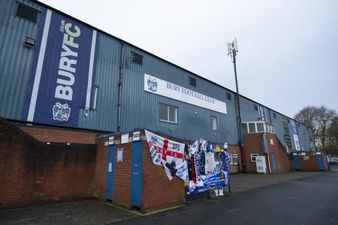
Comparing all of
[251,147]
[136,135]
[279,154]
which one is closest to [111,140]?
[136,135]

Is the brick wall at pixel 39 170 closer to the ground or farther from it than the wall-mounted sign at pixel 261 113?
closer to the ground

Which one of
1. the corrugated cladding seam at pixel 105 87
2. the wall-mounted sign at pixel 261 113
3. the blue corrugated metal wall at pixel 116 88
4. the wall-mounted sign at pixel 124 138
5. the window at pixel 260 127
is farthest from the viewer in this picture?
the wall-mounted sign at pixel 261 113

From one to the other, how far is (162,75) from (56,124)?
8.43 m

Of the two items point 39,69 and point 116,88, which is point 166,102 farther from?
point 39,69

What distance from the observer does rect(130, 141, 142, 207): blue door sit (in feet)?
22.4

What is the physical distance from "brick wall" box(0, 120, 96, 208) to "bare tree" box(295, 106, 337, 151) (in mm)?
53221

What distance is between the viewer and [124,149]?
787 centimetres

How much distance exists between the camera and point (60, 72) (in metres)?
10.5

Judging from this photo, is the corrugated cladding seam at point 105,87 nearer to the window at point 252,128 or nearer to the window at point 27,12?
the window at point 27,12

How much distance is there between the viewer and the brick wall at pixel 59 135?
9266 millimetres

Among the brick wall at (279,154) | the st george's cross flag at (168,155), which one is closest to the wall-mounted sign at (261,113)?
the brick wall at (279,154)

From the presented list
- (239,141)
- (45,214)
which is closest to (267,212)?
(45,214)

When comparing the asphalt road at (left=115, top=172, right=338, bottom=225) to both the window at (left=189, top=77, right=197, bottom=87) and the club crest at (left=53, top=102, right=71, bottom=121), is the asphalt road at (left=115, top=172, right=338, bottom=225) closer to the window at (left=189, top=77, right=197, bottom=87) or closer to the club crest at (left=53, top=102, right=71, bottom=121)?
the club crest at (left=53, top=102, right=71, bottom=121)

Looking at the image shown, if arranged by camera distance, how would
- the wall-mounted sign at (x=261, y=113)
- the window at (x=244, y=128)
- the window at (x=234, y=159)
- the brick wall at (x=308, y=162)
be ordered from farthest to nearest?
the wall-mounted sign at (x=261, y=113)
the brick wall at (x=308, y=162)
the window at (x=244, y=128)
the window at (x=234, y=159)
